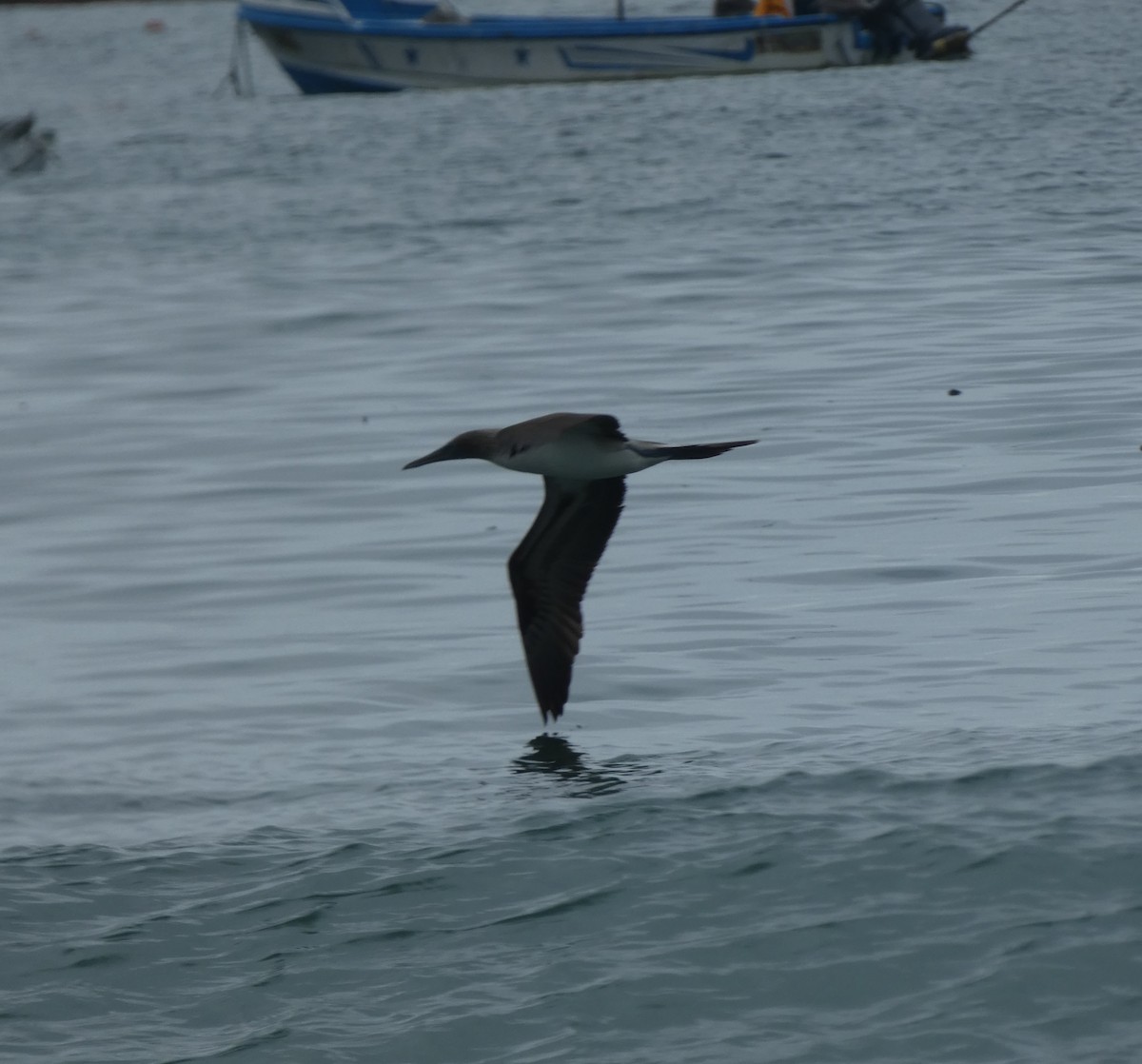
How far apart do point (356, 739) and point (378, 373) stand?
6.74 metres

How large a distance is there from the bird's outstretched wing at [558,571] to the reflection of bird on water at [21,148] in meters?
20.7

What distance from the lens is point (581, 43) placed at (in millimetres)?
31156

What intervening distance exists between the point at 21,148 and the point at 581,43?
8.80 m

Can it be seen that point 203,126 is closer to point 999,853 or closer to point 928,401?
point 928,401

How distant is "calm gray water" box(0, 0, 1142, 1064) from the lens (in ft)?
17.1

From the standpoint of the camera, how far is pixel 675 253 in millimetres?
17266

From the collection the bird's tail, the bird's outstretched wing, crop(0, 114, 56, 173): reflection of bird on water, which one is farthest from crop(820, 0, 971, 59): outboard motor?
the bird's tail

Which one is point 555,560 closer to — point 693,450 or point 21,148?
point 693,450

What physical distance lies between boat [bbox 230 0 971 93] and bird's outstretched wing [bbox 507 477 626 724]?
23556mm

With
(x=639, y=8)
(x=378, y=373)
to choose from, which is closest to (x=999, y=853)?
(x=378, y=373)

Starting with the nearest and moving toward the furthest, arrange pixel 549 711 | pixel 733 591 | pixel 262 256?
1. pixel 549 711
2. pixel 733 591
3. pixel 262 256

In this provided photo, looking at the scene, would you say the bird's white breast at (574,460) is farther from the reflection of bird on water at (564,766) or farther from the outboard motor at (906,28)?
the outboard motor at (906,28)

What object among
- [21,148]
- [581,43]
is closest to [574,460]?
[21,148]

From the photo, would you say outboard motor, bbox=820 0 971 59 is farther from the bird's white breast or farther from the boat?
the bird's white breast
